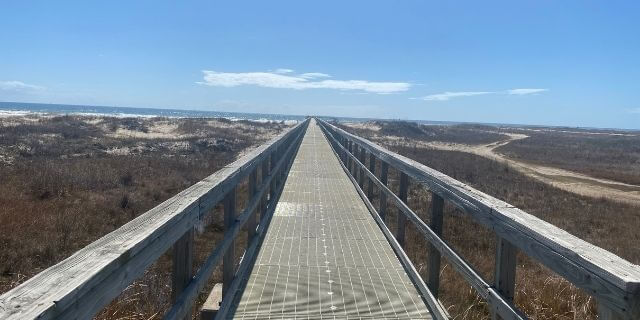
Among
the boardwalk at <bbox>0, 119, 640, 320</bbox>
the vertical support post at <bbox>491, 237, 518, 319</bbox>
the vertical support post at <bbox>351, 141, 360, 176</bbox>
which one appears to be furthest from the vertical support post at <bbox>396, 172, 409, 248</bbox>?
the vertical support post at <bbox>351, 141, 360, 176</bbox>

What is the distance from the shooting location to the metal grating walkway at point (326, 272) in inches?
164

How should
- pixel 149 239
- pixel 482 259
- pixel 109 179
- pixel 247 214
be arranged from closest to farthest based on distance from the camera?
pixel 149 239 < pixel 247 214 < pixel 482 259 < pixel 109 179

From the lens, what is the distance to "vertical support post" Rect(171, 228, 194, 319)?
2709mm

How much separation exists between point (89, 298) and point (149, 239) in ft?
1.79

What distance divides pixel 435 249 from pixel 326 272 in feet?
4.30

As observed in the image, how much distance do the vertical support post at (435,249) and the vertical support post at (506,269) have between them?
4.30ft

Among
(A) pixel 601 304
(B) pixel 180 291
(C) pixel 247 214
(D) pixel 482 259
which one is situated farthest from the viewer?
(D) pixel 482 259

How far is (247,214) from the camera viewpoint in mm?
4762

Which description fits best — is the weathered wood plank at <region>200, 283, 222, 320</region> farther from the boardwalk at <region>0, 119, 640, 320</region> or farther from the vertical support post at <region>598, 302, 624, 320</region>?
the vertical support post at <region>598, 302, 624, 320</region>

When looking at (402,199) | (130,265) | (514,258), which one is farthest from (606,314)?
(402,199)

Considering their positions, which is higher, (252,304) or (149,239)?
(149,239)

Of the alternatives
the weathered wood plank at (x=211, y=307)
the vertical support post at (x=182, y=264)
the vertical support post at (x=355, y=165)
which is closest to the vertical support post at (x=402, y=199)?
the weathered wood plank at (x=211, y=307)

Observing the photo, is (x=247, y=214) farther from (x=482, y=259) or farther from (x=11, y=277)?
(x=482, y=259)

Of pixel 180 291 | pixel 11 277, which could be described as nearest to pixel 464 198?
pixel 180 291
